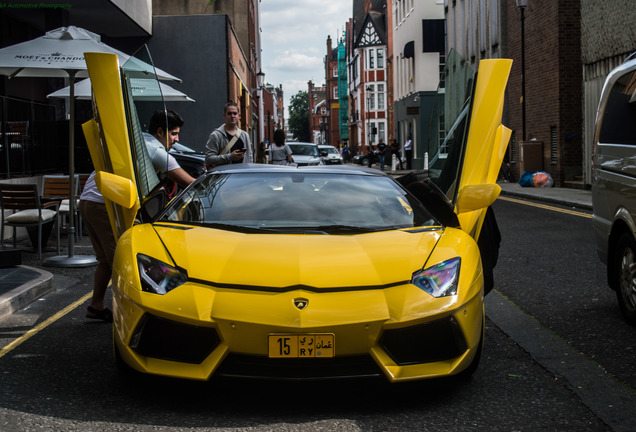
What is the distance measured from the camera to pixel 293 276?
13.6 feet

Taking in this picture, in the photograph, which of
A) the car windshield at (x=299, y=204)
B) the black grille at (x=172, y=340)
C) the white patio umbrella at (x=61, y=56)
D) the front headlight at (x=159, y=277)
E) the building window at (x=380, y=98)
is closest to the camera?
the black grille at (x=172, y=340)

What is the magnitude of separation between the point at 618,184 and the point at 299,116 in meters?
175

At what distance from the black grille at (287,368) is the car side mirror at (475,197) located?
154 centimetres

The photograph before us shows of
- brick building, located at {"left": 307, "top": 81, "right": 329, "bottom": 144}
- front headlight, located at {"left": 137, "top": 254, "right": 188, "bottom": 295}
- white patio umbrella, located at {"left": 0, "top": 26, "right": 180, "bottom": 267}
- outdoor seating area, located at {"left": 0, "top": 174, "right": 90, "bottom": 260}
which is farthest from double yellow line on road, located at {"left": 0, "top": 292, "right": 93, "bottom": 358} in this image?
brick building, located at {"left": 307, "top": 81, "right": 329, "bottom": 144}

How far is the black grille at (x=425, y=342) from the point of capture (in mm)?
4086

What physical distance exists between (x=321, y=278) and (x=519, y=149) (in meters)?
26.4

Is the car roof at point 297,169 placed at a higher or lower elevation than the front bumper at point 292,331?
higher

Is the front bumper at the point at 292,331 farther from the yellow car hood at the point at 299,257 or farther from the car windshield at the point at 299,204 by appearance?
the car windshield at the point at 299,204

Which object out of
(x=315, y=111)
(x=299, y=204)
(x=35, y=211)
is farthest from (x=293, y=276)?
(x=315, y=111)

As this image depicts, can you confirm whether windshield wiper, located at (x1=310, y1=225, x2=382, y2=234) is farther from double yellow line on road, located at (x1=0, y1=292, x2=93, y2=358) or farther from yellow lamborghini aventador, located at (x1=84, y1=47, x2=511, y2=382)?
double yellow line on road, located at (x1=0, y1=292, x2=93, y2=358)

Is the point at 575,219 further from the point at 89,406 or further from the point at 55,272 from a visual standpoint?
the point at 89,406

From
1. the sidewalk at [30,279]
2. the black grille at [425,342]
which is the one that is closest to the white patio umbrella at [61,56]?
the sidewalk at [30,279]

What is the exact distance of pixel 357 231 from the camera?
15.8 ft

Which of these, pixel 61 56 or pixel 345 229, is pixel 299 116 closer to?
pixel 61 56
